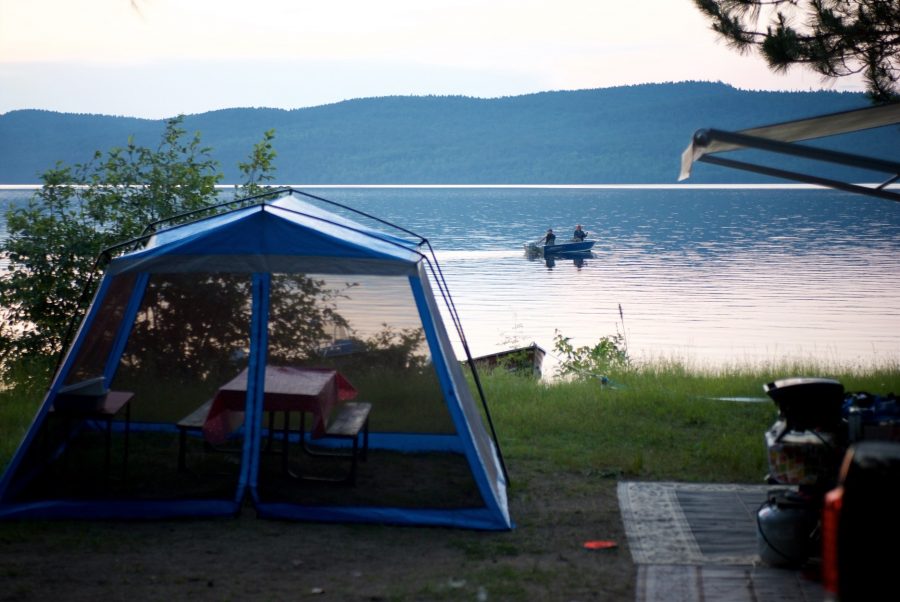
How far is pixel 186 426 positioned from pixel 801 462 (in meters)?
3.41

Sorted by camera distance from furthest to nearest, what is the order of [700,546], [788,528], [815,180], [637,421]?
[637,421]
[700,546]
[815,180]
[788,528]

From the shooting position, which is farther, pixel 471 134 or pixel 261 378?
pixel 471 134

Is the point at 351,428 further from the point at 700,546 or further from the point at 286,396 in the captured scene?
the point at 700,546

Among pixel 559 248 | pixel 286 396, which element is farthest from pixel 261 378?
pixel 559 248

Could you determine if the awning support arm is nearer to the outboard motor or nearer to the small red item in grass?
the outboard motor

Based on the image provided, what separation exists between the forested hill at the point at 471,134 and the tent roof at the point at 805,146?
4175 inches

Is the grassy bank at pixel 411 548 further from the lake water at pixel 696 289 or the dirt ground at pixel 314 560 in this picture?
the lake water at pixel 696 289

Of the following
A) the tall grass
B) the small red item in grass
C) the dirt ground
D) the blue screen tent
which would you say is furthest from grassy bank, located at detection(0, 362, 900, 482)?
the small red item in grass

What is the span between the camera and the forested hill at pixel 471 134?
113m

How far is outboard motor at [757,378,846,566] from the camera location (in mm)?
4480

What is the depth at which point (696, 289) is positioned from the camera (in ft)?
90.9

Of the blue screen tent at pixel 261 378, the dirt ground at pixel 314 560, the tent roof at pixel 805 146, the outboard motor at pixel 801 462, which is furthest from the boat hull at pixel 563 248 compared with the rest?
the outboard motor at pixel 801 462

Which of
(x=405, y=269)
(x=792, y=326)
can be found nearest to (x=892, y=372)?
(x=405, y=269)

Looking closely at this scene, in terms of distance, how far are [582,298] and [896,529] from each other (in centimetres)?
2371
